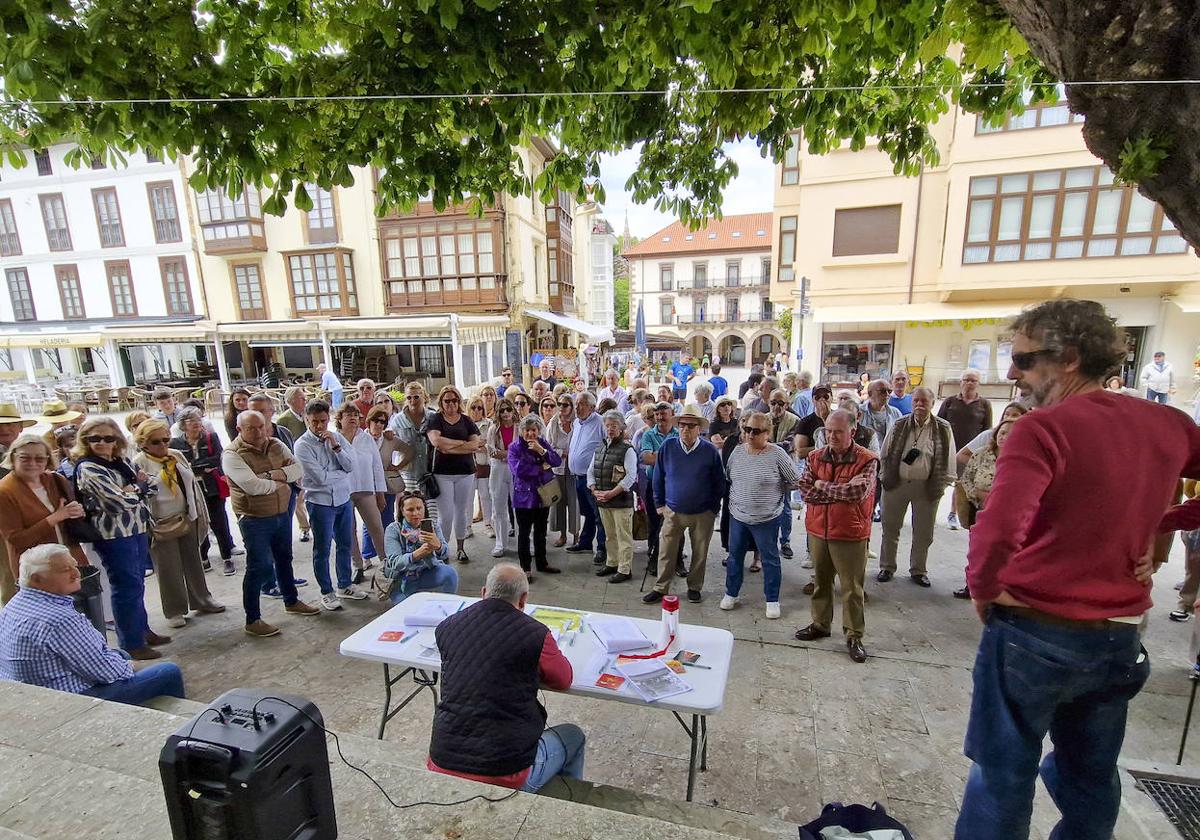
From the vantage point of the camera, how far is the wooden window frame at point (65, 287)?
24.0 metres

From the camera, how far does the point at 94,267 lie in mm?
23672

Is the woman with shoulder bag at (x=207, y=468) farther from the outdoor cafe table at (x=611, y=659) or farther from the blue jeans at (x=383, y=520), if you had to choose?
the outdoor cafe table at (x=611, y=659)

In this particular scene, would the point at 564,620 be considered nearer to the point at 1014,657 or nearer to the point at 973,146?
the point at 1014,657

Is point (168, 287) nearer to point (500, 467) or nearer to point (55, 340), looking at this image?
point (55, 340)

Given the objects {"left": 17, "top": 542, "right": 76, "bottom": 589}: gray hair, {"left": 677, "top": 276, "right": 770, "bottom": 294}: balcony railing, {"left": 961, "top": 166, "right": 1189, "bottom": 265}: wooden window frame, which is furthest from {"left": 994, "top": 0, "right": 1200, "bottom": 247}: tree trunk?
{"left": 677, "top": 276, "right": 770, "bottom": 294}: balcony railing

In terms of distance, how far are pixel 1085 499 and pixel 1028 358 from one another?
47cm

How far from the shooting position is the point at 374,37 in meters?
3.25

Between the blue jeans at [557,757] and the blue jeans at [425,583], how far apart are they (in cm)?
189

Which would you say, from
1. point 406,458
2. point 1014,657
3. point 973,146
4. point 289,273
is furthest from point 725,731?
point 289,273

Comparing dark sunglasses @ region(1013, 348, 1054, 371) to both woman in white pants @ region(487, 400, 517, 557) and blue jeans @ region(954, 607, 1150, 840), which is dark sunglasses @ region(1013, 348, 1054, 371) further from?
woman in white pants @ region(487, 400, 517, 557)

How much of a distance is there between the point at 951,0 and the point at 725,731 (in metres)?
4.37

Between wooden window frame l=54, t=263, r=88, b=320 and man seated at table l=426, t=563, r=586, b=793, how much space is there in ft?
104

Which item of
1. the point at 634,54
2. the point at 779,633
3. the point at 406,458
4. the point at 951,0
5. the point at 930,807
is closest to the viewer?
the point at 930,807

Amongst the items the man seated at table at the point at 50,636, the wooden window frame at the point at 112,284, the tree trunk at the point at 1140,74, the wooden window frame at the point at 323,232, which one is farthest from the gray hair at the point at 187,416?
the wooden window frame at the point at 112,284
